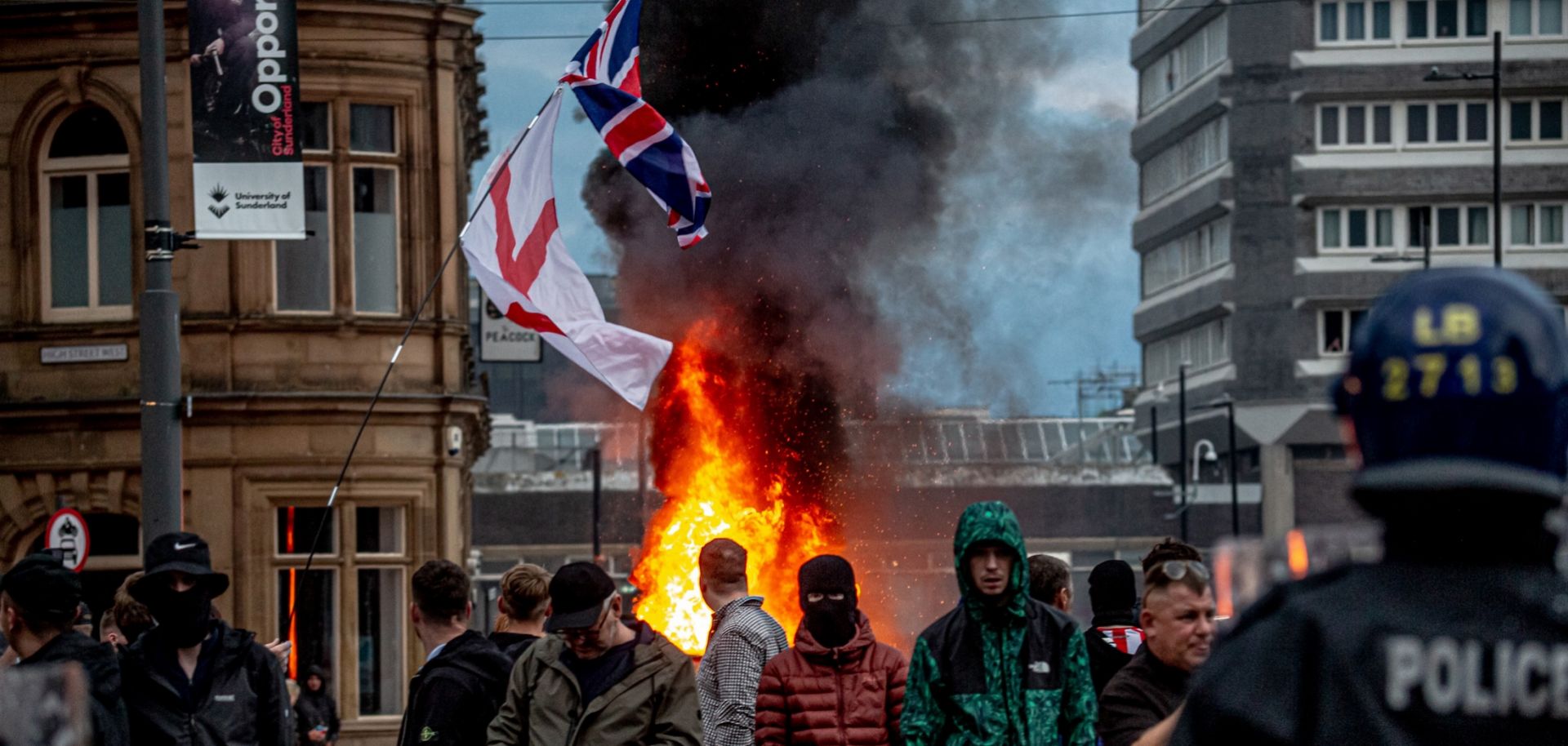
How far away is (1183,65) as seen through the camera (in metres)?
76.0

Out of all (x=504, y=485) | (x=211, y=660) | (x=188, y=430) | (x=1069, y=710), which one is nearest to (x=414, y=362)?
(x=188, y=430)

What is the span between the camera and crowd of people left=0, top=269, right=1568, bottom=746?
2.12 metres

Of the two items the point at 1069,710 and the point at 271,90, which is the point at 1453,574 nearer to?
the point at 1069,710

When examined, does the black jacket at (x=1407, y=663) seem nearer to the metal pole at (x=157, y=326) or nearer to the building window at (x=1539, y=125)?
the metal pole at (x=157, y=326)

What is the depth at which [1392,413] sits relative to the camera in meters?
2.18

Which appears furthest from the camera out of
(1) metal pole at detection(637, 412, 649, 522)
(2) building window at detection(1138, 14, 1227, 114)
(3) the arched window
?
(2) building window at detection(1138, 14, 1227, 114)

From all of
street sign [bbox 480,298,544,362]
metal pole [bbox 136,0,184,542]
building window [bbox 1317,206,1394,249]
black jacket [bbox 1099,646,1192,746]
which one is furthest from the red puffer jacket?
building window [bbox 1317,206,1394,249]

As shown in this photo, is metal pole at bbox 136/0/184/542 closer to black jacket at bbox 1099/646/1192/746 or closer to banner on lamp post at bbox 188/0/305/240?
banner on lamp post at bbox 188/0/305/240

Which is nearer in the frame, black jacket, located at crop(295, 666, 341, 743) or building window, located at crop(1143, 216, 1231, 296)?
black jacket, located at crop(295, 666, 341, 743)

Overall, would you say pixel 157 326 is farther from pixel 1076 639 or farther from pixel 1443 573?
pixel 1443 573

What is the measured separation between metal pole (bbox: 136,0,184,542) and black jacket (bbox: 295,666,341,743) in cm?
510

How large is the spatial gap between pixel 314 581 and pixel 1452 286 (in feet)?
69.3

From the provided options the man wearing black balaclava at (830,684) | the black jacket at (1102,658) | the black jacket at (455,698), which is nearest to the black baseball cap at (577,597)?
the black jacket at (455,698)

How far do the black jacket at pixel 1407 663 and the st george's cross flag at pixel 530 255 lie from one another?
36.9ft
